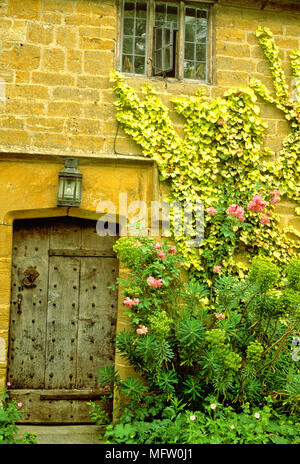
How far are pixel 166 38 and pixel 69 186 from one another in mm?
1939

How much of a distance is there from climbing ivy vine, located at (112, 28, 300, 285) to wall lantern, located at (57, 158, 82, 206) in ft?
2.27

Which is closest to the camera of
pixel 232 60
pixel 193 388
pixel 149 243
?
pixel 193 388

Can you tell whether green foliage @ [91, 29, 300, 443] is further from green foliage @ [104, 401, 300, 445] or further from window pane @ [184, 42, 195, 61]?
window pane @ [184, 42, 195, 61]

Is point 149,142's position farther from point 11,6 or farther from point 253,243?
point 11,6

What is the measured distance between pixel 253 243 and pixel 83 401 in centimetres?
241

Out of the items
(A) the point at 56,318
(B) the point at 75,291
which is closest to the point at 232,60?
(B) the point at 75,291

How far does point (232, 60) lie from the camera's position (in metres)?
4.59

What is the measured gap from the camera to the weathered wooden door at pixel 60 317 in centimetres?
429

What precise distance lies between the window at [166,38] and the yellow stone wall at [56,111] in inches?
6.3

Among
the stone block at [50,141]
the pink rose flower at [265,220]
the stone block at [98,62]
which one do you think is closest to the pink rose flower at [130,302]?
the pink rose flower at [265,220]

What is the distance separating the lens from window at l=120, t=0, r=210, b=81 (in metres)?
4.51
